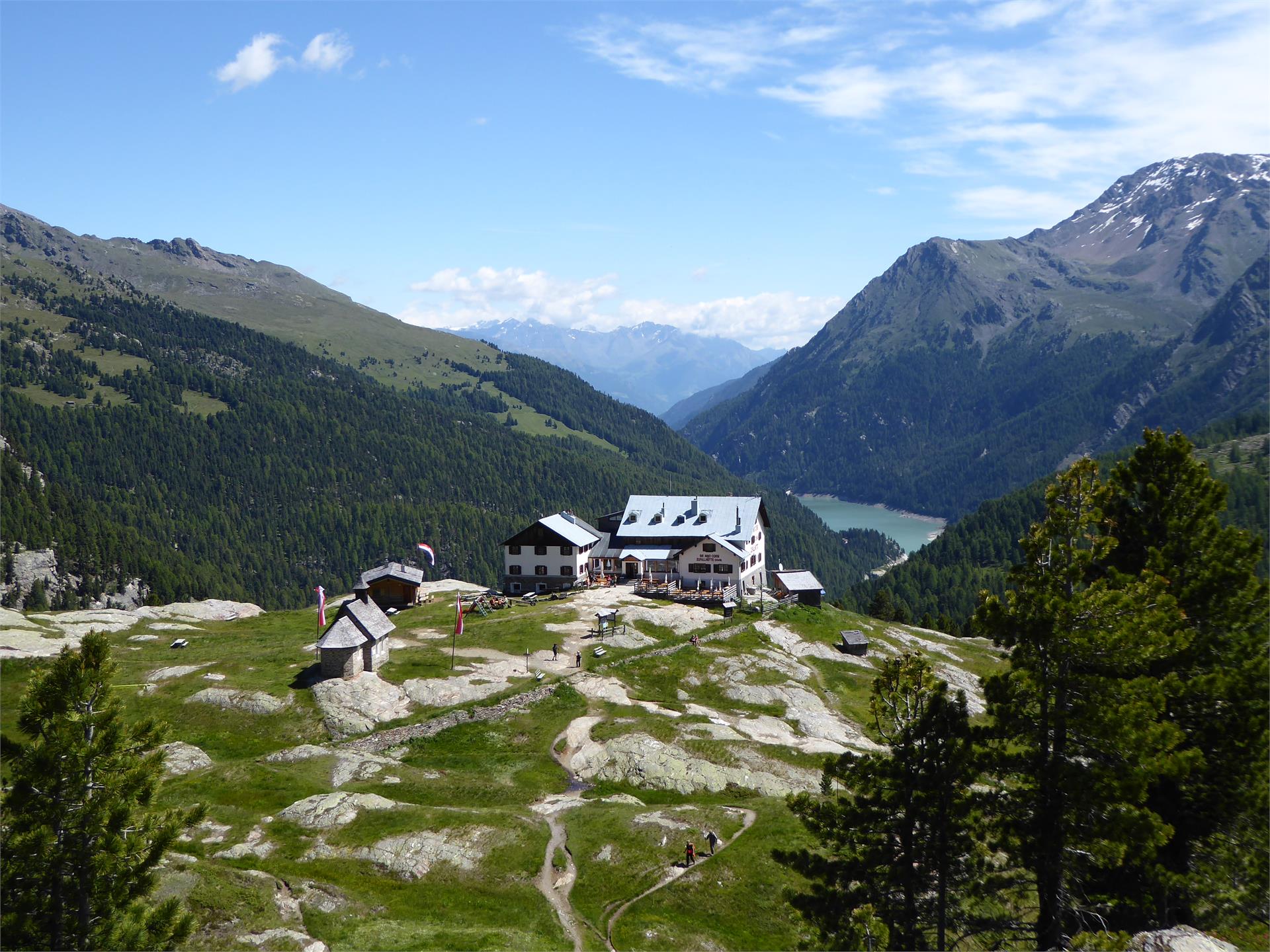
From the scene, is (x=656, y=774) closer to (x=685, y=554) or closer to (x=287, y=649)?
(x=287, y=649)

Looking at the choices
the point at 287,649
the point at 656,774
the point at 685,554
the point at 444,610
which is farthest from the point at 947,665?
the point at 287,649

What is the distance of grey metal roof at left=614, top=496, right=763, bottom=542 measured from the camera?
12494 cm

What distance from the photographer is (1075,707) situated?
29.4 metres

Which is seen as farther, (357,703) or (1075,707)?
(357,703)

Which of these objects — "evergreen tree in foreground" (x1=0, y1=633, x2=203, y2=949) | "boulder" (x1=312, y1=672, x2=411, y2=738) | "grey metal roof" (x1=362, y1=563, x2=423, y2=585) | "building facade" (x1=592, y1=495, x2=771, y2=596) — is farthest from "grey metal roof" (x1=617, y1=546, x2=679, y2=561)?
"evergreen tree in foreground" (x1=0, y1=633, x2=203, y2=949)

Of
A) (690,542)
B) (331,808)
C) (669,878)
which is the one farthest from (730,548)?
(331,808)

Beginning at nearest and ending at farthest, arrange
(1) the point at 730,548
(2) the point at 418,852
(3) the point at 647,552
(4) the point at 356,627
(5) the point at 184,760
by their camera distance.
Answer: (2) the point at 418,852, (5) the point at 184,760, (4) the point at 356,627, (1) the point at 730,548, (3) the point at 647,552

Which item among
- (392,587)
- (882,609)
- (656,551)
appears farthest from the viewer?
(882,609)

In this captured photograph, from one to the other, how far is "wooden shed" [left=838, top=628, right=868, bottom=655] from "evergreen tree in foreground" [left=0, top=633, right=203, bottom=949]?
82.3 m

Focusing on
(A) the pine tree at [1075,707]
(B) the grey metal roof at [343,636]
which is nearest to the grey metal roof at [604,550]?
(B) the grey metal roof at [343,636]

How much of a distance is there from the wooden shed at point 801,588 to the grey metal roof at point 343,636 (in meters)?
63.4

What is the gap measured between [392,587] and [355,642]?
114 feet

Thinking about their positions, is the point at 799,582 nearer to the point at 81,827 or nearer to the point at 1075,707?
the point at 1075,707

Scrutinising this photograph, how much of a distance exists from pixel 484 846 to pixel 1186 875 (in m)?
36.5
